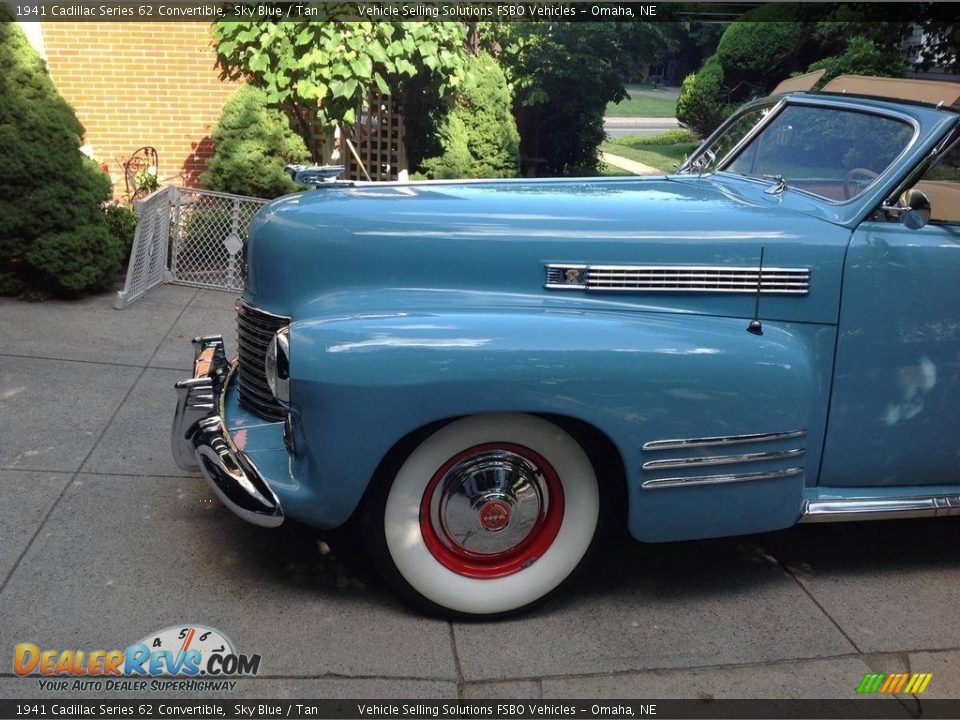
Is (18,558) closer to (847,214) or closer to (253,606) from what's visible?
(253,606)

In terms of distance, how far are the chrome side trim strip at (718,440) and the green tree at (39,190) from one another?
5429 millimetres

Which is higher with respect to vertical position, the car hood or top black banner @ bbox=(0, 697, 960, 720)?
the car hood

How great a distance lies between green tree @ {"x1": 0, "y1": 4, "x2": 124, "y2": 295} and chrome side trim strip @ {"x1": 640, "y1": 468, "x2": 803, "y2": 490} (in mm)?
5418

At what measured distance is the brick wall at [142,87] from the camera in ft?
30.4

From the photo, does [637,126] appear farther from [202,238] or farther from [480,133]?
[202,238]

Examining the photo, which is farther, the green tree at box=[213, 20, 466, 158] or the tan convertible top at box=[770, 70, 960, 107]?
the green tree at box=[213, 20, 466, 158]

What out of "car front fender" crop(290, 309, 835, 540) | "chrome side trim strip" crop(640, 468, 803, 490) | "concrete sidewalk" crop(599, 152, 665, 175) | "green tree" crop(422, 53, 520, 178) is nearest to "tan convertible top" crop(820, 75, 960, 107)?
"car front fender" crop(290, 309, 835, 540)

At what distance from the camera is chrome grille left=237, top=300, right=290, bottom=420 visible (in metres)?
3.68

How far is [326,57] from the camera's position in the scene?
28.6ft

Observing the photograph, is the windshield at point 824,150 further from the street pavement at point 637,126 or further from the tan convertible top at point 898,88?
the street pavement at point 637,126

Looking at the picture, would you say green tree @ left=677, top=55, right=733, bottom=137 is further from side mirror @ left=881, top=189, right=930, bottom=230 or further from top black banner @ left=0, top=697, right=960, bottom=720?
top black banner @ left=0, top=697, right=960, bottom=720

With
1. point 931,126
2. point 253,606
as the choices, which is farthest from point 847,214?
point 253,606

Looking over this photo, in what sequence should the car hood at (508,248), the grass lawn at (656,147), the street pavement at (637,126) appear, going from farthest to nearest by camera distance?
the street pavement at (637,126) → the grass lawn at (656,147) → the car hood at (508,248)

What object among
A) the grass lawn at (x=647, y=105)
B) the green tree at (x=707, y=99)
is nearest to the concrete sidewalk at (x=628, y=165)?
the green tree at (x=707, y=99)
